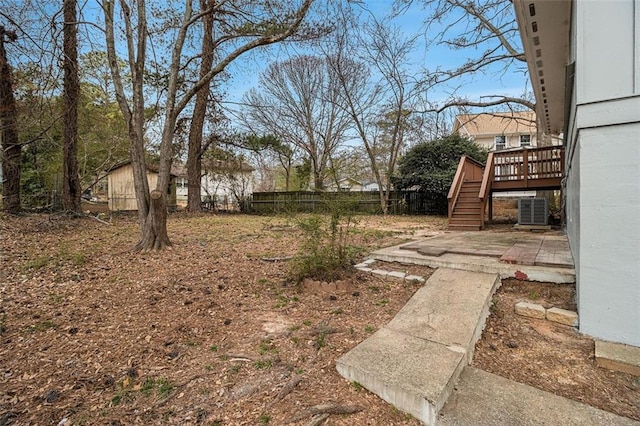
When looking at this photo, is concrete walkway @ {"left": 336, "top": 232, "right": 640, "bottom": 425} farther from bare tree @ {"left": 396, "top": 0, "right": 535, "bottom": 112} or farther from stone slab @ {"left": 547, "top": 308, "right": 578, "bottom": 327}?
bare tree @ {"left": 396, "top": 0, "right": 535, "bottom": 112}

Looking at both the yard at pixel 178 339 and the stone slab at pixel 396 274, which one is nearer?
the yard at pixel 178 339

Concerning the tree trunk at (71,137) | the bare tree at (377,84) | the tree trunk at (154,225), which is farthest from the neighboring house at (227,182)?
the tree trunk at (154,225)

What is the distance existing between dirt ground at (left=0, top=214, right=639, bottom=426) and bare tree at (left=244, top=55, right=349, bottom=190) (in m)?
14.4

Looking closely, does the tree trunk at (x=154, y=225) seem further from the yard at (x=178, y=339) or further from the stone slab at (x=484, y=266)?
the stone slab at (x=484, y=266)

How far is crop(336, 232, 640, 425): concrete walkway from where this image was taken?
1.50 m

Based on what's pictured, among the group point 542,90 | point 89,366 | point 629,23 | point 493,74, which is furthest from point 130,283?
point 493,74

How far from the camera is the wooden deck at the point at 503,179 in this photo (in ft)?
25.9

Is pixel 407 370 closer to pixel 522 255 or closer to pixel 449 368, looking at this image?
pixel 449 368

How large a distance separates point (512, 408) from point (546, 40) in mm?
4284

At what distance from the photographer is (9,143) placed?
7.26 metres

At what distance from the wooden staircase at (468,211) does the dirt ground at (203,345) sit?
4.83 metres

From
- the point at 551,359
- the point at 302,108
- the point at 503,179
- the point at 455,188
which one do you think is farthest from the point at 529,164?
the point at 302,108

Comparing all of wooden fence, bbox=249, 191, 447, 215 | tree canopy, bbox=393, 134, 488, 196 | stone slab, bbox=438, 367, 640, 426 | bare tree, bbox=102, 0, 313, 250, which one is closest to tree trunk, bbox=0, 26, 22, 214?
bare tree, bbox=102, 0, 313, 250

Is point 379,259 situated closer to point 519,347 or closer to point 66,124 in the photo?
point 519,347
